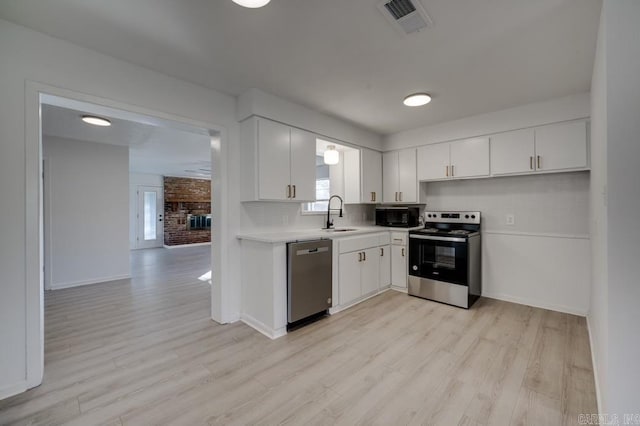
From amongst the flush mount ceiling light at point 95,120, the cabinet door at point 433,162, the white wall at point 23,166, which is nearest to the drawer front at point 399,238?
the cabinet door at point 433,162

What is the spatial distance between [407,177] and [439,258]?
4.50 feet

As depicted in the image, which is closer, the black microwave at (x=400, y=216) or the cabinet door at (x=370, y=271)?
the cabinet door at (x=370, y=271)

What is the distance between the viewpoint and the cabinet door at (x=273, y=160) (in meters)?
2.92

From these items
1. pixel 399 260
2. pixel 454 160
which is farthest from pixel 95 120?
pixel 454 160

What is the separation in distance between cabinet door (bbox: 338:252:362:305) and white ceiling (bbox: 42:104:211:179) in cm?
223

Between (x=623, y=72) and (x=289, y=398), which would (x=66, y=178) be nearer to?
(x=289, y=398)

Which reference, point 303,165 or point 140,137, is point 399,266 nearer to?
point 303,165

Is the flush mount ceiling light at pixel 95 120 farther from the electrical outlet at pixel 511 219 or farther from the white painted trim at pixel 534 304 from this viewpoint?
the white painted trim at pixel 534 304

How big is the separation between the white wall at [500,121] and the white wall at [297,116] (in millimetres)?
757

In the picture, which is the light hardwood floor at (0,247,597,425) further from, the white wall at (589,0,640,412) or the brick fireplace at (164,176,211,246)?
the brick fireplace at (164,176,211,246)

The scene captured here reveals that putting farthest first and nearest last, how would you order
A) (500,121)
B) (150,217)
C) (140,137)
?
1. (150,217)
2. (140,137)
3. (500,121)

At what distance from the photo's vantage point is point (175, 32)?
193cm

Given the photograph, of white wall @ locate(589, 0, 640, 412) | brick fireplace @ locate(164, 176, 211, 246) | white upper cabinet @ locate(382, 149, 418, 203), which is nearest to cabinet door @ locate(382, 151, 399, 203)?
white upper cabinet @ locate(382, 149, 418, 203)

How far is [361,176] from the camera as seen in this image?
426 cm
